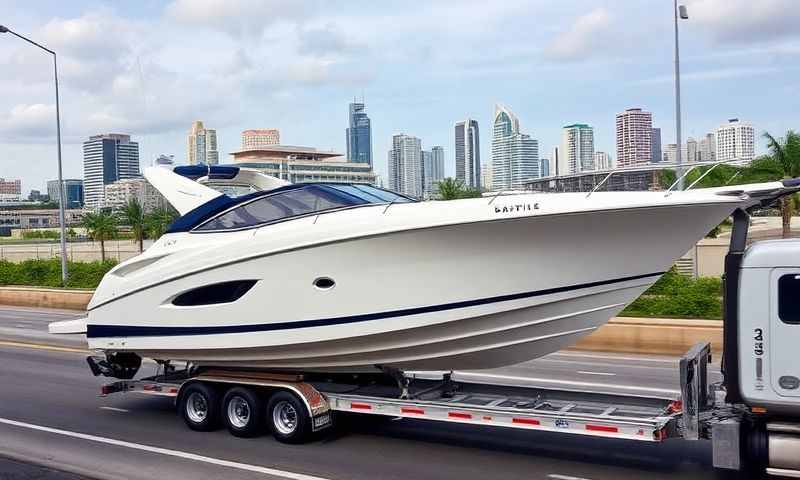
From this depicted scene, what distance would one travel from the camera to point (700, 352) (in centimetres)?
791

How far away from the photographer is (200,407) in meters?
10.5

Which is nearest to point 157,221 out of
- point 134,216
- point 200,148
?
point 134,216

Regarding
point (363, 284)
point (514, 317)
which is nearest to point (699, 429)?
point (514, 317)

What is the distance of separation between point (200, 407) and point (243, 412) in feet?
2.35

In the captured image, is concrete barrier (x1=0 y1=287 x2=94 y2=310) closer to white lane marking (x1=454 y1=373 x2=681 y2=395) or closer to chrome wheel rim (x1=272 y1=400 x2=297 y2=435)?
white lane marking (x1=454 y1=373 x2=681 y2=395)

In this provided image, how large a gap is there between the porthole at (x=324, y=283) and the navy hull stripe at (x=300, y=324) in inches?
13.9

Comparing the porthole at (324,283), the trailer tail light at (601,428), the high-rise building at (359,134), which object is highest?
the high-rise building at (359,134)

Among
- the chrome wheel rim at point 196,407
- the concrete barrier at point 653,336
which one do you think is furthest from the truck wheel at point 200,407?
the concrete barrier at point 653,336

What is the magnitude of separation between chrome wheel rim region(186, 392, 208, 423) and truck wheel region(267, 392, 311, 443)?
1134mm

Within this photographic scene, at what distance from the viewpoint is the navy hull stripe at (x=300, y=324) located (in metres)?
8.23

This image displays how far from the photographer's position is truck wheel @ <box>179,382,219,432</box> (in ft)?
33.8

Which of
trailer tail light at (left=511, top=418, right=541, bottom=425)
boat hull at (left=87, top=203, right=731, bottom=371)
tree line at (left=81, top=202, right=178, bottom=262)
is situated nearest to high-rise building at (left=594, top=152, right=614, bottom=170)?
boat hull at (left=87, top=203, right=731, bottom=371)

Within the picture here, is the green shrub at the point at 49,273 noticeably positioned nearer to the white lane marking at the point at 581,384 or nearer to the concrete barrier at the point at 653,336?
the concrete barrier at the point at 653,336

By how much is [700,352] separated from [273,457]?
183 inches
